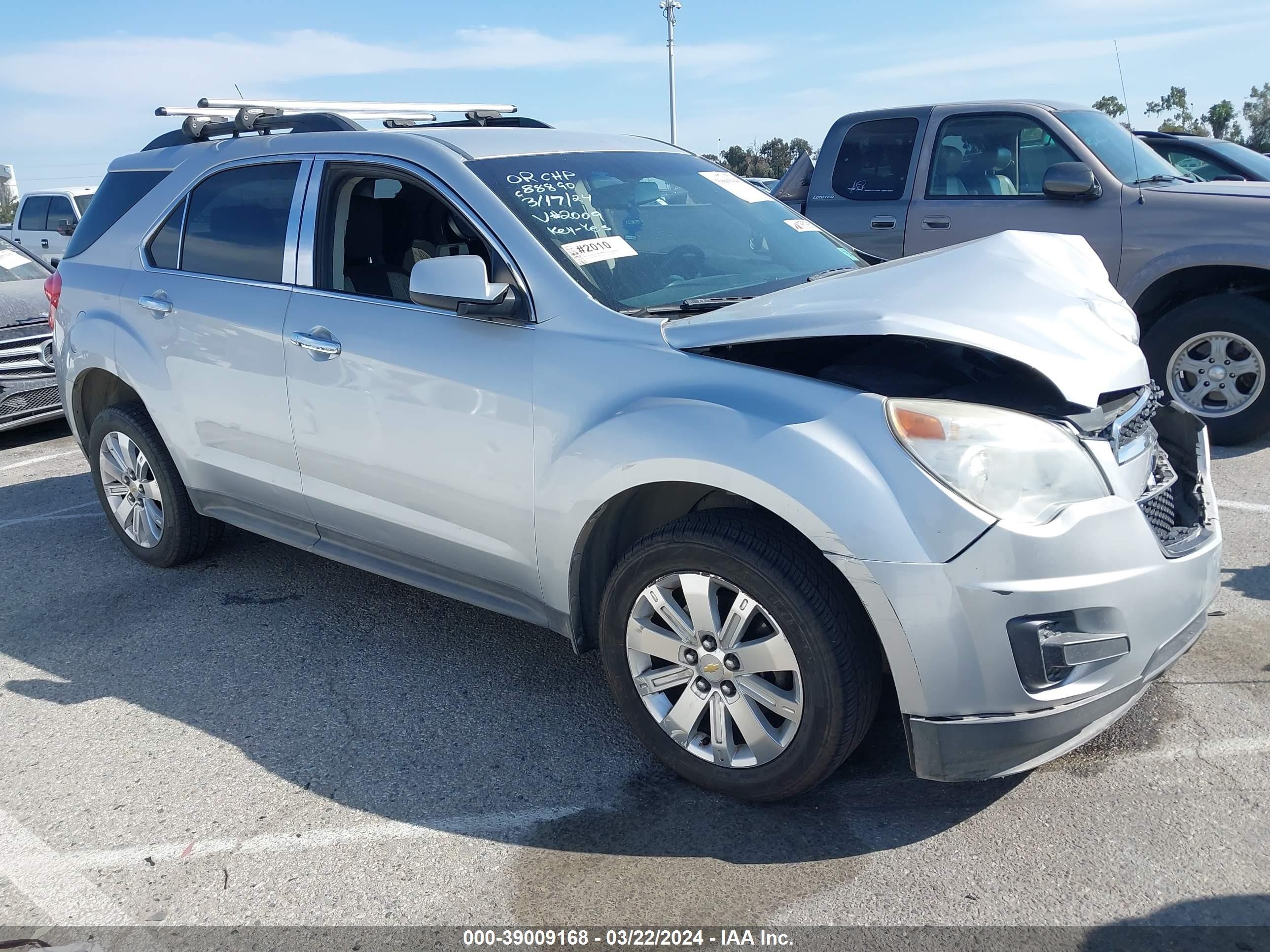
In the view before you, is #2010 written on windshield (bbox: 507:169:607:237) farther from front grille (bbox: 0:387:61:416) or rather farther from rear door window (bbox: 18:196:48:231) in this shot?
rear door window (bbox: 18:196:48:231)

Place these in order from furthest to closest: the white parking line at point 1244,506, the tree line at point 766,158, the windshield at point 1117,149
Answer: the tree line at point 766,158, the windshield at point 1117,149, the white parking line at point 1244,506

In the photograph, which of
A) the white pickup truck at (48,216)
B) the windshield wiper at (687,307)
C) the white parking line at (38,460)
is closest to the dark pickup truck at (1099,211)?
the windshield wiper at (687,307)

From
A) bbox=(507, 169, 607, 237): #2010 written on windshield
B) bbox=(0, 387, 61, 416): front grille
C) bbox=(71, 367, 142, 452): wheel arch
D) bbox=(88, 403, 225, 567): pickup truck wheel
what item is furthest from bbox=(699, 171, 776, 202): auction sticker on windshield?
bbox=(0, 387, 61, 416): front grille

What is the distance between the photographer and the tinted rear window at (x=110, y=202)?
4.74 metres

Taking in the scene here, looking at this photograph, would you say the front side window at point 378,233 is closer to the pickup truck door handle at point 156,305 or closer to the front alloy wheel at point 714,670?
the pickup truck door handle at point 156,305

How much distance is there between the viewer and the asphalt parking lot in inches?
103

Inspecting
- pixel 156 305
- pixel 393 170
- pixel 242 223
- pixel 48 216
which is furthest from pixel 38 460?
pixel 48 216

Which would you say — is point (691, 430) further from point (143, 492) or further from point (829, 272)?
point (143, 492)

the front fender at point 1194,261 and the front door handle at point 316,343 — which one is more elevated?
the front door handle at point 316,343

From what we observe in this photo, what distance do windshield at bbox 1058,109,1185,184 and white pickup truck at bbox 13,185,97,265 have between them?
15041mm

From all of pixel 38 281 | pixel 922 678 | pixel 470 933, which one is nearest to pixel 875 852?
pixel 922 678

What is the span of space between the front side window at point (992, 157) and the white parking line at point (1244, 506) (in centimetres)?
236

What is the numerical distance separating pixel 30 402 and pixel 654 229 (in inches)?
231

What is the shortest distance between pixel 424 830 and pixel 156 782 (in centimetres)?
92
